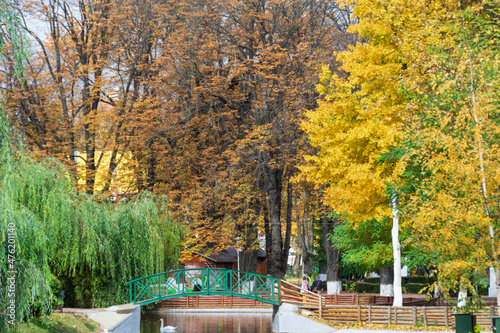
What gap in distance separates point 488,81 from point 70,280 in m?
17.2

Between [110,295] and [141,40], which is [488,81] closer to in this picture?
[110,295]

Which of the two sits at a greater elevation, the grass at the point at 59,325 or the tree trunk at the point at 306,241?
the tree trunk at the point at 306,241

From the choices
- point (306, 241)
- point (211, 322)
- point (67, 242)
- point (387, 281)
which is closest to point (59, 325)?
point (67, 242)

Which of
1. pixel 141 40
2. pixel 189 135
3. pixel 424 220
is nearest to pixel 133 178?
pixel 189 135

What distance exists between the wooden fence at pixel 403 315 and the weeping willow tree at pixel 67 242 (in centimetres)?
846

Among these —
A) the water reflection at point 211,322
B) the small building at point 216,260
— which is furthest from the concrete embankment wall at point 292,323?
the small building at point 216,260

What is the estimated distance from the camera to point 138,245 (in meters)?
24.2

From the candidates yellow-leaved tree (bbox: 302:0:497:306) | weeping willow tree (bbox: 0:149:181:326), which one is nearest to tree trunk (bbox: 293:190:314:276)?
weeping willow tree (bbox: 0:149:181:326)

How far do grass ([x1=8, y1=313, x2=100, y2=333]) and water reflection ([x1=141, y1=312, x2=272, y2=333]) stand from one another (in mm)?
6535

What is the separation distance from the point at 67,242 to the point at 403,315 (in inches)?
486

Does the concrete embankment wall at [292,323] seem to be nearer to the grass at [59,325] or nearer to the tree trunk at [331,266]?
the grass at [59,325]

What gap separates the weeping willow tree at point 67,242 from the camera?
13.1 m

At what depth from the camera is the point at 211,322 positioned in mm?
29578

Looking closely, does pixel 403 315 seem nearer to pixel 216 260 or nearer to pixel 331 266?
pixel 331 266
